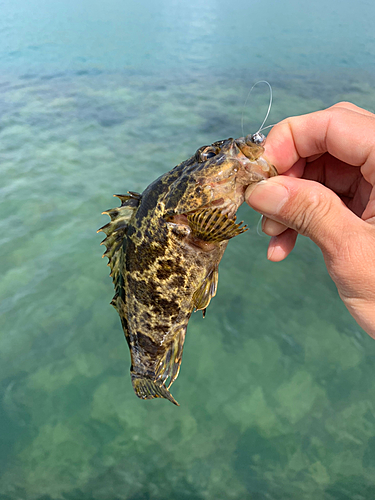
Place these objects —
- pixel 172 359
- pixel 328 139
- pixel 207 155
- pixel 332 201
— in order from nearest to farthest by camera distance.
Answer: pixel 332 201, pixel 207 155, pixel 328 139, pixel 172 359

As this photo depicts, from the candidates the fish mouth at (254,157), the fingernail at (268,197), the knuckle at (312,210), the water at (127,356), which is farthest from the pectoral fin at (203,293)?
the water at (127,356)

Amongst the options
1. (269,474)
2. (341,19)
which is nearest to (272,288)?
(269,474)

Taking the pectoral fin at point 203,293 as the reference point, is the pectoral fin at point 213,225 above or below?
above

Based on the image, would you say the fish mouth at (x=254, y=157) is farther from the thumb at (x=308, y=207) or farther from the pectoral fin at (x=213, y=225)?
the pectoral fin at (x=213, y=225)

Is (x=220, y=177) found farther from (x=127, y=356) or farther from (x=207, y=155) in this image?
(x=127, y=356)

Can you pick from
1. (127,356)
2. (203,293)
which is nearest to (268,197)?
(203,293)

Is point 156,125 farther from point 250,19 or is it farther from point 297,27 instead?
point 250,19
